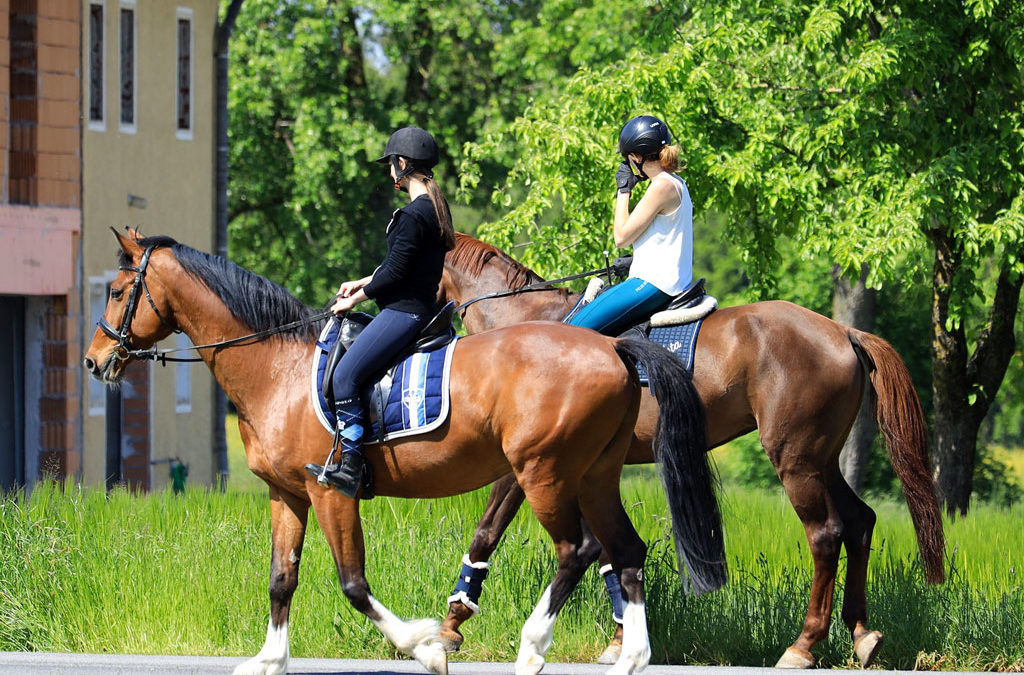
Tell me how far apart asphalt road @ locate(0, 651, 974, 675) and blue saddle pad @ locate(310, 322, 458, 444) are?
130 cm

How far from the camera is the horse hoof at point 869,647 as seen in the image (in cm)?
766

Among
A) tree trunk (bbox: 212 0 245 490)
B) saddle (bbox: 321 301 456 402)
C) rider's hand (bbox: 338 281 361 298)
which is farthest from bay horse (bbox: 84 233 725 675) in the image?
tree trunk (bbox: 212 0 245 490)

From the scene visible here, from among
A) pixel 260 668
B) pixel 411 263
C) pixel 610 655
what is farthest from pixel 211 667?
pixel 411 263

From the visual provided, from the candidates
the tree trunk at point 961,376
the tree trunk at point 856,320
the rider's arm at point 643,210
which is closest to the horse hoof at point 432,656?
the rider's arm at point 643,210

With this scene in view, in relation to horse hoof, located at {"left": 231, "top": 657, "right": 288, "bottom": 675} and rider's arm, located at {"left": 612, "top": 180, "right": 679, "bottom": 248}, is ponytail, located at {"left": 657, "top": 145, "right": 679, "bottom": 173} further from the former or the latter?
horse hoof, located at {"left": 231, "top": 657, "right": 288, "bottom": 675}

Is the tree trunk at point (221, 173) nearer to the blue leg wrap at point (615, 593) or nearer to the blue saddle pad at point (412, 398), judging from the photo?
the blue leg wrap at point (615, 593)

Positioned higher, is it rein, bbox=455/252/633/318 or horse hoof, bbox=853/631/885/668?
rein, bbox=455/252/633/318

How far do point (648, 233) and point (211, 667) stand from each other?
10.8 ft

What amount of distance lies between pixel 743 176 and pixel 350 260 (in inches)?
698

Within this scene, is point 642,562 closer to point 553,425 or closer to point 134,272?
point 553,425

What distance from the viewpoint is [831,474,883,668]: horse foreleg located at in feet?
25.2

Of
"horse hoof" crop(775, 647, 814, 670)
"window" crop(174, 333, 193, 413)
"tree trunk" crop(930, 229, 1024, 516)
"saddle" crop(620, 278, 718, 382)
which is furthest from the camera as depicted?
"window" crop(174, 333, 193, 413)

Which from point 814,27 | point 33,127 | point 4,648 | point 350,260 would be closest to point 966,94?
point 814,27

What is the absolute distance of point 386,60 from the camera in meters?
31.8
